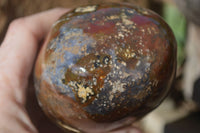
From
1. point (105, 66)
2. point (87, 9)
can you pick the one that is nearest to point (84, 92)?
point (105, 66)

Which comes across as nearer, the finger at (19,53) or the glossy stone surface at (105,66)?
the glossy stone surface at (105,66)

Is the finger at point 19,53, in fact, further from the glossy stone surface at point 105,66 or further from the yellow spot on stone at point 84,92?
the yellow spot on stone at point 84,92

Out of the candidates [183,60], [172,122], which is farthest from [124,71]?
[183,60]

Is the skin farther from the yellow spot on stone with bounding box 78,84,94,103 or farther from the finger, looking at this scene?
the yellow spot on stone with bounding box 78,84,94,103

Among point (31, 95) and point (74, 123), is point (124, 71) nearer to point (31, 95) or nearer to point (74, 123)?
point (74, 123)

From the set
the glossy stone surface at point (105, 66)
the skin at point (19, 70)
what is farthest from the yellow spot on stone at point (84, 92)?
the skin at point (19, 70)

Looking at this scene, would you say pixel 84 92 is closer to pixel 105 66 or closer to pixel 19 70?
pixel 105 66

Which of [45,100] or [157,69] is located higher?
[157,69]
